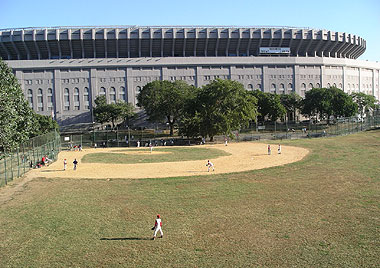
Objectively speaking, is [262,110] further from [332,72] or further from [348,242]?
[348,242]

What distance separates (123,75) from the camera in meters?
96.1

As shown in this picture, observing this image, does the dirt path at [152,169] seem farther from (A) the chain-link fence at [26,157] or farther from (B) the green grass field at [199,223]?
(B) the green grass field at [199,223]

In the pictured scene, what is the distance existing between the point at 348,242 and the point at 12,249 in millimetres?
14522

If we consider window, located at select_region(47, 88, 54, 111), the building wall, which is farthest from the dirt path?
window, located at select_region(47, 88, 54, 111)

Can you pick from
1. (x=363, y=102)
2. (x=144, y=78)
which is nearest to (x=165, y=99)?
(x=144, y=78)

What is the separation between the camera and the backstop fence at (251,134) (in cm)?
6512

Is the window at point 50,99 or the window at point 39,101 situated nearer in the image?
the window at point 39,101

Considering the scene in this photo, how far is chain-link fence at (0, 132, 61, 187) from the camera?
27.2m

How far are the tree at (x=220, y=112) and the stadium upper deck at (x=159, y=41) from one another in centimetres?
3781

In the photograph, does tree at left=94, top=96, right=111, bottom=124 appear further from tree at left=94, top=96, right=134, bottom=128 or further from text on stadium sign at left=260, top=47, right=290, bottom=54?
text on stadium sign at left=260, top=47, right=290, bottom=54

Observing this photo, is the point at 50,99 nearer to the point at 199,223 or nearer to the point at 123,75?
the point at 123,75

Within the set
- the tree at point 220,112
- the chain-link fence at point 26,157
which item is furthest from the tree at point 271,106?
the chain-link fence at point 26,157

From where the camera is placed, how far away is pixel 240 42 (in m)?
97.9

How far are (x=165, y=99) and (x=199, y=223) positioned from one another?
196 ft
